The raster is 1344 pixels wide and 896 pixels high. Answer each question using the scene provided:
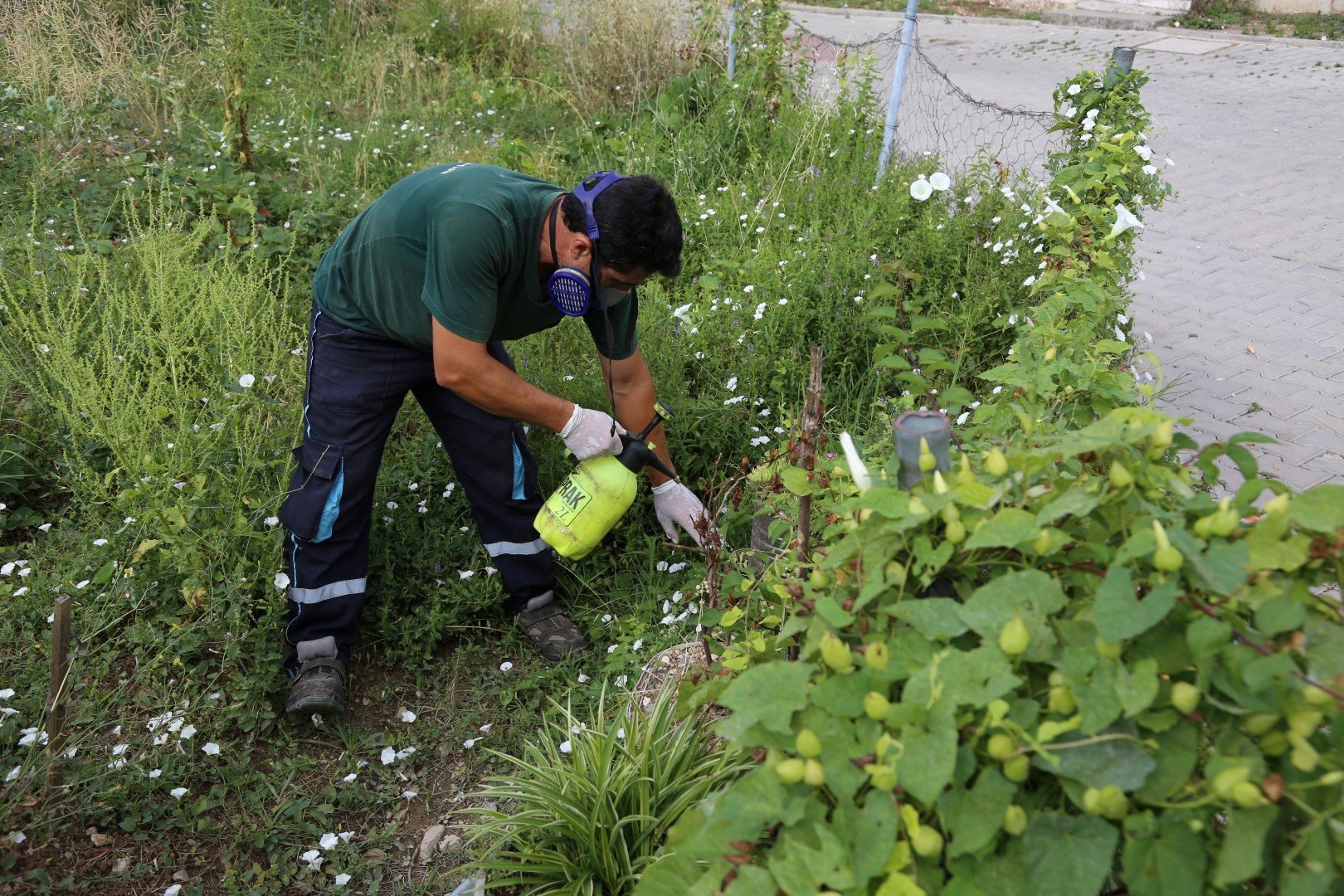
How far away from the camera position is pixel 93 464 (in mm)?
3660

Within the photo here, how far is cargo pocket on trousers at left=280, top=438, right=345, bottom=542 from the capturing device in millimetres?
3033

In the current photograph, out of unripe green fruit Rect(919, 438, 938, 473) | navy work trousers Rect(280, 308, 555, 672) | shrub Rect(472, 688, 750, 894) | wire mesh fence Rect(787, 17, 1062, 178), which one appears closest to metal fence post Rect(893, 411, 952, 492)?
unripe green fruit Rect(919, 438, 938, 473)

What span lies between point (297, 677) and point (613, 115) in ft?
17.2

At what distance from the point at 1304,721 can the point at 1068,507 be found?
1.03 feet

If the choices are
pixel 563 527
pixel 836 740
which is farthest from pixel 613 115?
pixel 836 740

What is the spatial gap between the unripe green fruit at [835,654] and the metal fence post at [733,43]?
20.4 ft

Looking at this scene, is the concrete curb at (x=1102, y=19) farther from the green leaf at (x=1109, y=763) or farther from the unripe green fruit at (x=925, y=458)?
the green leaf at (x=1109, y=763)

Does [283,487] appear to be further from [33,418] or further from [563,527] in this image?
[33,418]

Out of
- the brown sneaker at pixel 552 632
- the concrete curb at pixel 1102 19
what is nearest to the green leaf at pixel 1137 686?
the brown sneaker at pixel 552 632

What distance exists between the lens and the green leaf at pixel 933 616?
1.17m

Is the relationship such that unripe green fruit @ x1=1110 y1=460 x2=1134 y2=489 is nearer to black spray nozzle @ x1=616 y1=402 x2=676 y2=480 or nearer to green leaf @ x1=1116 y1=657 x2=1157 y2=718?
green leaf @ x1=1116 y1=657 x2=1157 y2=718

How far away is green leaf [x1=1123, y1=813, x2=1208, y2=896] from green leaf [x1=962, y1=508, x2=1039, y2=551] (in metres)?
0.33

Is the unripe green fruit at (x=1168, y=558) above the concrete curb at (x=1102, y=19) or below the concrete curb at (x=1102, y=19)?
below

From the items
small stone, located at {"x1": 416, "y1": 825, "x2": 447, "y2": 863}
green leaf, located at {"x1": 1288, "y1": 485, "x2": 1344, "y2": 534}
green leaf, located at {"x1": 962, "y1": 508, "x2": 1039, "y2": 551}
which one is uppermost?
green leaf, located at {"x1": 1288, "y1": 485, "x2": 1344, "y2": 534}
